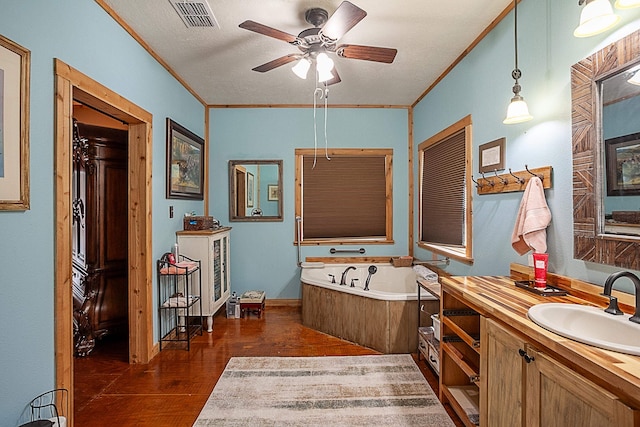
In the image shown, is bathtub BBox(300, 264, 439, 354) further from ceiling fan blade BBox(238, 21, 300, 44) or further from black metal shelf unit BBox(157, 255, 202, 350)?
ceiling fan blade BBox(238, 21, 300, 44)

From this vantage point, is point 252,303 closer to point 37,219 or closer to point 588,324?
point 37,219

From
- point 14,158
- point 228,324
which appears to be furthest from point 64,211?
point 228,324

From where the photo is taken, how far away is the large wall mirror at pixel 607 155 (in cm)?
141

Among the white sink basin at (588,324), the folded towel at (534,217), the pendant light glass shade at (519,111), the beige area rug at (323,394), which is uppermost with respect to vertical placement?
the pendant light glass shade at (519,111)

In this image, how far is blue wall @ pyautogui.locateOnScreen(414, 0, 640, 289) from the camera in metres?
1.79

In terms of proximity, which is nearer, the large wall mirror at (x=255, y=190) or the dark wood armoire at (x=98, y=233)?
the dark wood armoire at (x=98, y=233)

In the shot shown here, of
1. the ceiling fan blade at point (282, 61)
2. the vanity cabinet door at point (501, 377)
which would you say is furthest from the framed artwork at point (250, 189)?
the vanity cabinet door at point (501, 377)

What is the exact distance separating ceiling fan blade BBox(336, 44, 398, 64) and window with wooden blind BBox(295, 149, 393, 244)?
2.10m

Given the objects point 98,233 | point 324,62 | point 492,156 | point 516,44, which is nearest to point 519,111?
point 516,44

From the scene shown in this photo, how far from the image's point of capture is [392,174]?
4.65 m

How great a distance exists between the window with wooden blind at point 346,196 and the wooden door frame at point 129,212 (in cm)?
217

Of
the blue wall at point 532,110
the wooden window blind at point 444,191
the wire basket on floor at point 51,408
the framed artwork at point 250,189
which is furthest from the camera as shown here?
the framed artwork at point 250,189

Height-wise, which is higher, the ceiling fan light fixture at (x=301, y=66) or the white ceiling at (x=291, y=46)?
the white ceiling at (x=291, y=46)

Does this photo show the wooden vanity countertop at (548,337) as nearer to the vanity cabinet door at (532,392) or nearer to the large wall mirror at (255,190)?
the vanity cabinet door at (532,392)
